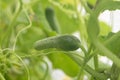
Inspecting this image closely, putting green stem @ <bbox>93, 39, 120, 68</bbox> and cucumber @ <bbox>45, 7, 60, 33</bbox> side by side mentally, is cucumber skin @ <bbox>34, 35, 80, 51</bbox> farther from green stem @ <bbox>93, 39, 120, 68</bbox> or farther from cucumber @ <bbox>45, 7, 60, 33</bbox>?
cucumber @ <bbox>45, 7, 60, 33</bbox>

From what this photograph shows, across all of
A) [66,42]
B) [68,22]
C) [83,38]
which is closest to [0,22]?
[68,22]

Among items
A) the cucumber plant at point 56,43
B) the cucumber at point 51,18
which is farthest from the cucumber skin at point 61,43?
the cucumber at point 51,18

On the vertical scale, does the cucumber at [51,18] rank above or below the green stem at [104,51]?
above

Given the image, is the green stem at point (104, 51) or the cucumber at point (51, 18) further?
the cucumber at point (51, 18)

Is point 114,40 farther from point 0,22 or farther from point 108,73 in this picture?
point 0,22

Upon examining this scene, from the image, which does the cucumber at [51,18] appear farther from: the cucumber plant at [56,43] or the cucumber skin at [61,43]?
the cucumber skin at [61,43]

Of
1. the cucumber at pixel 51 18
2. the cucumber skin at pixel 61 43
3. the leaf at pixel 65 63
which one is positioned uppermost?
the cucumber at pixel 51 18

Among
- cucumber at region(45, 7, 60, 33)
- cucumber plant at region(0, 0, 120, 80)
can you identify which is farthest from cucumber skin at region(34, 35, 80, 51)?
cucumber at region(45, 7, 60, 33)

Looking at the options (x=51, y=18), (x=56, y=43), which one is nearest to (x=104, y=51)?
(x=56, y=43)

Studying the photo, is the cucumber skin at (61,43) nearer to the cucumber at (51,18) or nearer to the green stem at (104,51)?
the green stem at (104,51)
